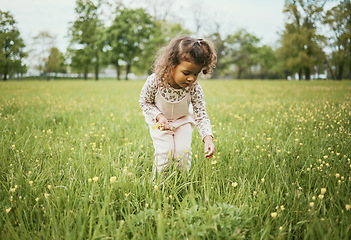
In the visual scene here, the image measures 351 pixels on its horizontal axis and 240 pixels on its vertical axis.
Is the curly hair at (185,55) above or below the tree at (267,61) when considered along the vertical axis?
below

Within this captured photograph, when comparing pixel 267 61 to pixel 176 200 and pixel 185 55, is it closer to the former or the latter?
pixel 185 55

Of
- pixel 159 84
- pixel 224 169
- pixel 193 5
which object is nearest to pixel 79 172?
pixel 159 84

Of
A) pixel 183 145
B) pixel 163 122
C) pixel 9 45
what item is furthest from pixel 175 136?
pixel 9 45

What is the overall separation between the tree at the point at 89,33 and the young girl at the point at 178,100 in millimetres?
38207

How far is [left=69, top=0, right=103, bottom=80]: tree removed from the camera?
37469mm

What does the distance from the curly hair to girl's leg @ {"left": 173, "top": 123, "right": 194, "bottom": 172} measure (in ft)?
2.02

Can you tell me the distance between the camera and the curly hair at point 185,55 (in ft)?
7.38

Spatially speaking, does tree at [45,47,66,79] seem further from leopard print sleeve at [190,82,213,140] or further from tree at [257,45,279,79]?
tree at [257,45,279,79]

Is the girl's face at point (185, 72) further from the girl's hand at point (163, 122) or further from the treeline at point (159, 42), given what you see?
the treeline at point (159, 42)

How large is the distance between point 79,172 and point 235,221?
62.1 inches

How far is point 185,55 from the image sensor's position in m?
2.28

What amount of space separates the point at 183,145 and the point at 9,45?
733cm

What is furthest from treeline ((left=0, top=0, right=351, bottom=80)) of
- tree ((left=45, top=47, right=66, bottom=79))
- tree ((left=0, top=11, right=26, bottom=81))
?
tree ((left=0, top=11, right=26, bottom=81))

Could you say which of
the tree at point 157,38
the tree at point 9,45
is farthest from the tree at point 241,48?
the tree at point 9,45
